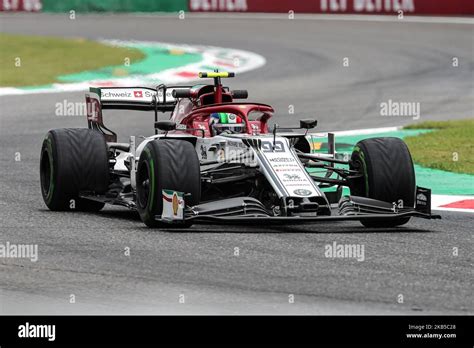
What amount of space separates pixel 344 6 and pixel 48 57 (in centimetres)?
1606

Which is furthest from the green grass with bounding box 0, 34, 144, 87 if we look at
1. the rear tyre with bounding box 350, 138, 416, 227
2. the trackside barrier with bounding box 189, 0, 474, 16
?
the rear tyre with bounding box 350, 138, 416, 227

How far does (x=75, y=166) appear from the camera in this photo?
43.7ft

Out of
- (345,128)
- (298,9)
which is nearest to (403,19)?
(298,9)

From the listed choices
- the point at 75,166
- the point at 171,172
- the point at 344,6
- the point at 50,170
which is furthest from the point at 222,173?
the point at 344,6

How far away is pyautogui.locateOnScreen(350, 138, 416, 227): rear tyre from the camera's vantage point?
1242 cm

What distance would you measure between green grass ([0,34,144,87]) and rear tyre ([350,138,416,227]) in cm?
1621

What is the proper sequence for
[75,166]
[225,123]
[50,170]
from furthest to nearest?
[50,170] → [75,166] → [225,123]

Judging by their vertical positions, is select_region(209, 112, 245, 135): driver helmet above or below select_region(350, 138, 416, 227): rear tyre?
above

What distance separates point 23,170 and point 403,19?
28476 millimetres

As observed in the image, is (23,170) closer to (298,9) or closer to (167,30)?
(167,30)

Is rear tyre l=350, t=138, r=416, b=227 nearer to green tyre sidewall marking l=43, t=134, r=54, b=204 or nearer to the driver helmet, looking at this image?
the driver helmet

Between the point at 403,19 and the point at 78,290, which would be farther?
the point at 403,19

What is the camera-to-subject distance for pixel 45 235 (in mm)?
11867

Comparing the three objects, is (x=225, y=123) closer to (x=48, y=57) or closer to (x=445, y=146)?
(x=445, y=146)
